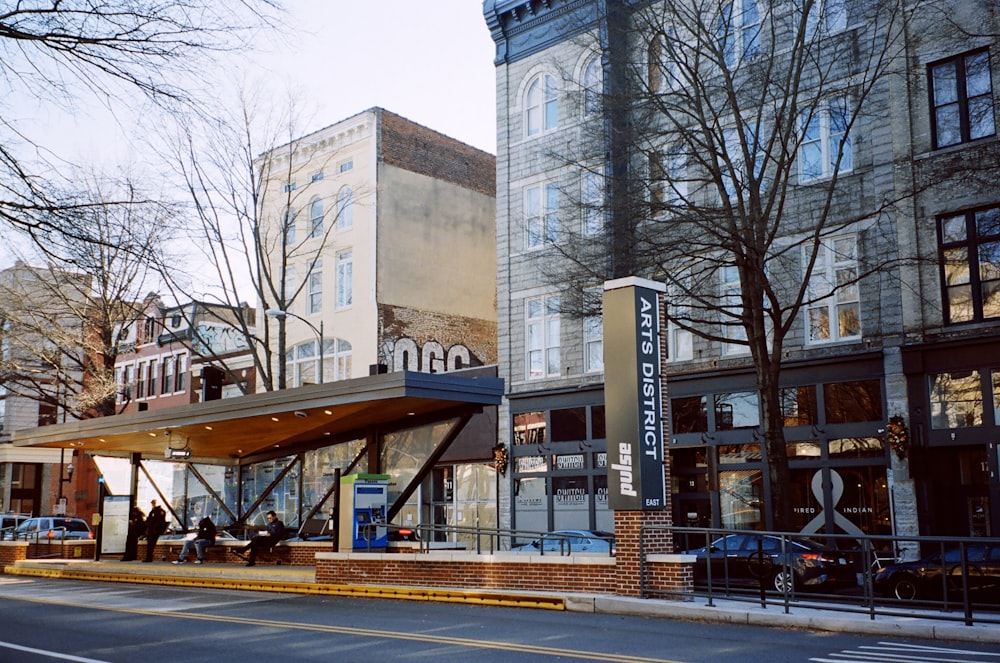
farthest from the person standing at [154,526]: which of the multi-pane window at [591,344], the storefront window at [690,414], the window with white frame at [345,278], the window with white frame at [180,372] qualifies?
the window with white frame at [180,372]

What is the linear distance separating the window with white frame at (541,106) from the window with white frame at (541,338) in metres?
5.75

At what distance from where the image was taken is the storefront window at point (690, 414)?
27.3 metres

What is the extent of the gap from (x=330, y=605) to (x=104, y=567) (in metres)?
12.8

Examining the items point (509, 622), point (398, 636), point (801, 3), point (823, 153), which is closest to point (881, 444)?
point (823, 153)

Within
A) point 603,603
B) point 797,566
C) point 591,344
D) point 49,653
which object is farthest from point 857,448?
point 49,653

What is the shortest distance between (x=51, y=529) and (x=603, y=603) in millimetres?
27996

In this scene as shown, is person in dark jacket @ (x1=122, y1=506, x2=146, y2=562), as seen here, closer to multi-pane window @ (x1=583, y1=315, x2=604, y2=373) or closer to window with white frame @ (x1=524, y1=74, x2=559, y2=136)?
multi-pane window @ (x1=583, y1=315, x2=604, y2=373)

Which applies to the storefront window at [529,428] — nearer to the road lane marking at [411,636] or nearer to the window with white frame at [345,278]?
the window with white frame at [345,278]

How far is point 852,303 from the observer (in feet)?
82.4

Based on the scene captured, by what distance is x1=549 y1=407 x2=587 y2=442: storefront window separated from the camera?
99.0 feet

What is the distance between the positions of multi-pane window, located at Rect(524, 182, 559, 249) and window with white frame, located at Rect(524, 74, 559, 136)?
1.99 m

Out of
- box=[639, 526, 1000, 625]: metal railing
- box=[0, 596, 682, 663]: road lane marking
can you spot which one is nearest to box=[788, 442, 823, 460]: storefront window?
box=[639, 526, 1000, 625]: metal railing

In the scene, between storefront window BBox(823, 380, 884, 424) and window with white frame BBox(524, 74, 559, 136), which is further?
window with white frame BBox(524, 74, 559, 136)

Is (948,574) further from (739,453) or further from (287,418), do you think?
(287,418)
